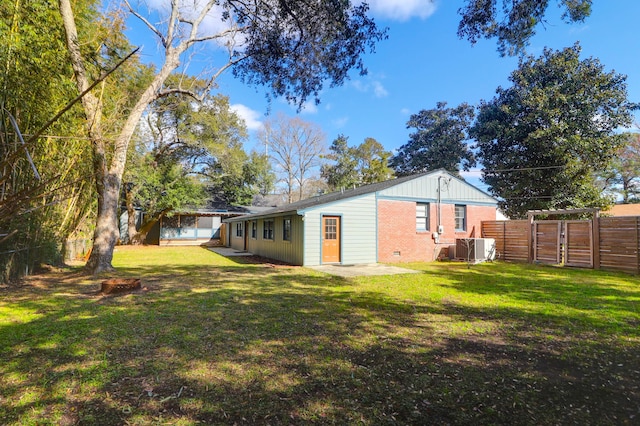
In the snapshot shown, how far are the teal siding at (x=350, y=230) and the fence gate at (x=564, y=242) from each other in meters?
6.48

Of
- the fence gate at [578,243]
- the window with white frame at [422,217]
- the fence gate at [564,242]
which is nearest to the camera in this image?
the fence gate at [578,243]

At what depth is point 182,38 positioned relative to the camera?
10.8 meters

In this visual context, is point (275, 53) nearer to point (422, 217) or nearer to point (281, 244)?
point (281, 244)

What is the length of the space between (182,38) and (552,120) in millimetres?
18519

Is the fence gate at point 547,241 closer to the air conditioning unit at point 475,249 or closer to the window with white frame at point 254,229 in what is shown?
the air conditioning unit at point 475,249

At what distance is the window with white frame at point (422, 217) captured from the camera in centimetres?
1397

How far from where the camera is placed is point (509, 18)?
216 inches

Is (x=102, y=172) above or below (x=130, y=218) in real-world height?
above

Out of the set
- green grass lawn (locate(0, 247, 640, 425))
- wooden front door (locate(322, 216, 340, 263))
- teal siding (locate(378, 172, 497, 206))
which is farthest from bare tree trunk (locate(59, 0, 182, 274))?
teal siding (locate(378, 172, 497, 206))

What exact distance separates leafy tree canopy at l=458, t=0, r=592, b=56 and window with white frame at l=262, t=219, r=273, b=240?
11110mm

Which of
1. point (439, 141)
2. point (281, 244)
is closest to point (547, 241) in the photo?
point (281, 244)

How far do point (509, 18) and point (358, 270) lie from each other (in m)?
7.56

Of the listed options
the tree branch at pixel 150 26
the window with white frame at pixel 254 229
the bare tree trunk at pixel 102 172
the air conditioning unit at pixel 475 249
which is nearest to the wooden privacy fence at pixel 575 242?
the air conditioning unit at pixel 475 249

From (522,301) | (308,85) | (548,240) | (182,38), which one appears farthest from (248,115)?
Result: (522,301)
